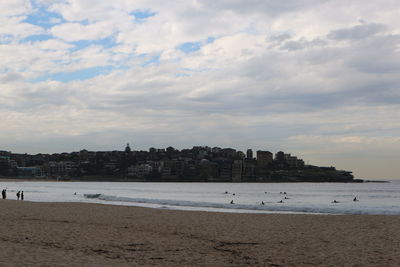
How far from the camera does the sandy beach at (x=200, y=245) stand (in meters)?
13.3

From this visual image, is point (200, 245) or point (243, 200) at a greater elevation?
point (200, 245)

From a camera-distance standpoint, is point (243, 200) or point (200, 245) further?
point (243, 200)

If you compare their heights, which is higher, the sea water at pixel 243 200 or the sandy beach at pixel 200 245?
the sandy beach at pixel 200 245

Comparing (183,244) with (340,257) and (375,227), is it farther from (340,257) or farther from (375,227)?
(375,227)

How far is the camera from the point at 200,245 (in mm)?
16594

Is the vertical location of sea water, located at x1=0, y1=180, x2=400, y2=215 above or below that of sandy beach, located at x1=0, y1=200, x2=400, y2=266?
below

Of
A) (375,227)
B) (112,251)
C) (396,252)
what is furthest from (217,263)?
(375,227)

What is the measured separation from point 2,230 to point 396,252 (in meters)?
14.4

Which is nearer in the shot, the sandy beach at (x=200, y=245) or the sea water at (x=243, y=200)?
the sandy beach at (x=200, y=245)

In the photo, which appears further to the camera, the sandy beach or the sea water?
the sea water

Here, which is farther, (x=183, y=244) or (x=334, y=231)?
(x=334, y=231)

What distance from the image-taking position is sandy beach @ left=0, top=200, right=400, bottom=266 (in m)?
13.3


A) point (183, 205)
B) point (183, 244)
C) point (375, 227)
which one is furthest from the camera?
point (183, 205)

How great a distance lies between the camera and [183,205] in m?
50.9
